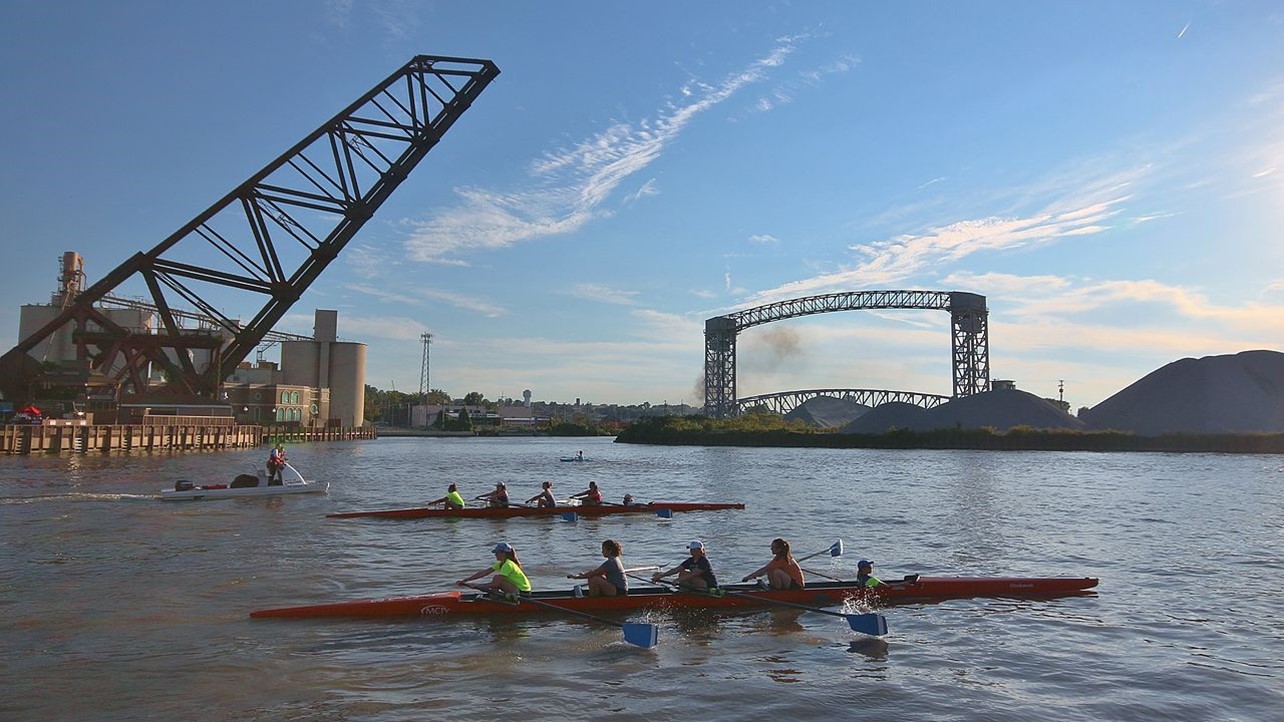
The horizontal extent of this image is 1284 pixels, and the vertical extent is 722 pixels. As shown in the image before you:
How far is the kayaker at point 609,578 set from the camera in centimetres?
1388

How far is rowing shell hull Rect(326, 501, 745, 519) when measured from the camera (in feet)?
87.7

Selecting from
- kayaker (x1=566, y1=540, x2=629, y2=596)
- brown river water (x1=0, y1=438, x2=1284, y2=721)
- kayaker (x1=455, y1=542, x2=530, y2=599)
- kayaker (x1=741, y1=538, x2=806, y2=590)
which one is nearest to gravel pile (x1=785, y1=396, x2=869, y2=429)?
brown river water (x1=0, y1=438, x2=1284, y2=721)

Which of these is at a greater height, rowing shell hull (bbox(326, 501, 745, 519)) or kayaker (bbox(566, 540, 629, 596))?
kayaker (bbox(566, 540, 629, 596))

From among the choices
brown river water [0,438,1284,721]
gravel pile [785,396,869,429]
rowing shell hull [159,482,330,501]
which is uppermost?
gravel pile [785,396,869,429]

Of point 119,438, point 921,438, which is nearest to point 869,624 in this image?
point 119,438

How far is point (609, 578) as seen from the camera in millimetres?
13969

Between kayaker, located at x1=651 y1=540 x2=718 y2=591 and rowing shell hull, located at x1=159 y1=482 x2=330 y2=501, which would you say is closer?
kayaker, located at x1=651 y1=540 x2=718 y2=591

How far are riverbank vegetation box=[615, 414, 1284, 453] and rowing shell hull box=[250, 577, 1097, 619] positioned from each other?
79.0m

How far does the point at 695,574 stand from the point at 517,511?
14.4 metres

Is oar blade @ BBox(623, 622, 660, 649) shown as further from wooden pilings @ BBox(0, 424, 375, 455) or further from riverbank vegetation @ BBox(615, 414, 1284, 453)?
riverbank vegetation @ BBox(615, 414, 1284, 453)

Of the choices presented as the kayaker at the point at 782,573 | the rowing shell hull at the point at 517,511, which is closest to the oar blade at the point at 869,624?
the kayaker at the point at 782,573

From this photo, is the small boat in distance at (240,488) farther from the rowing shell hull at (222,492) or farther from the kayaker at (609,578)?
the kayaker at (609,578)

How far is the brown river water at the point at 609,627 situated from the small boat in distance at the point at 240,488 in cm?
97

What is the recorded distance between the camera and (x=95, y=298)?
51.0 metres
